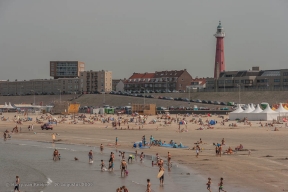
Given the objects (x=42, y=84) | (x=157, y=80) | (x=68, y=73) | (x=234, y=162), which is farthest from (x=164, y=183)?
(x=68, y=73)

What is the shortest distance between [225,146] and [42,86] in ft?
374

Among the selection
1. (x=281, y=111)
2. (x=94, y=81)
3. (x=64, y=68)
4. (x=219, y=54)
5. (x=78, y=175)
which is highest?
(x=64, y=68)

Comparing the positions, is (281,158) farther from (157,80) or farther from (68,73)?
(68,73)

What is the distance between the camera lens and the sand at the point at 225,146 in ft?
82.4

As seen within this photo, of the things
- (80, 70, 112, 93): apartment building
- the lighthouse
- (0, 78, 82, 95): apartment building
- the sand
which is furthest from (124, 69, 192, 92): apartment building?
the sand

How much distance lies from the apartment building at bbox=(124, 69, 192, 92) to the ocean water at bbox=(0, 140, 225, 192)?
289 feet

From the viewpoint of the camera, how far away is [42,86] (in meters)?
147

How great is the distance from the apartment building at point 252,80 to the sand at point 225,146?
1714 inches

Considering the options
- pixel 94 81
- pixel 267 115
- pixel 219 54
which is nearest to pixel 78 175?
pixel 267 115

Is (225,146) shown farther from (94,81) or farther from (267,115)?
(94,81)

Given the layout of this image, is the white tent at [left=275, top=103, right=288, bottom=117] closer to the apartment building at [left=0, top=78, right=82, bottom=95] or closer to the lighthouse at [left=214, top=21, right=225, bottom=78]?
the lighthouse at [left=214, top=21, right=225, bottom=78]

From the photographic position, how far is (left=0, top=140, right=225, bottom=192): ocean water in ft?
77.9

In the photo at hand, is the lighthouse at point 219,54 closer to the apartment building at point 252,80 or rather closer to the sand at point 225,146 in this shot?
the apartment building at point 252,80

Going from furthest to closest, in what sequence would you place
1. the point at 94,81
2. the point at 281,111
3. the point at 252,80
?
the point at 94,81, the point at 252,80, the point at 281,111
